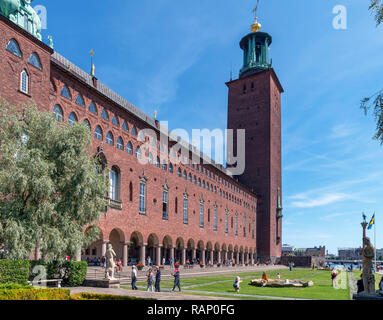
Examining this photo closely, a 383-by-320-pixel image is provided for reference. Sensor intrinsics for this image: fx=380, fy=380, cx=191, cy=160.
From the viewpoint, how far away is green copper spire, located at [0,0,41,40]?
23.0 meters

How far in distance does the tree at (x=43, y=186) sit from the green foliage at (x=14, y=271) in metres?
0.43

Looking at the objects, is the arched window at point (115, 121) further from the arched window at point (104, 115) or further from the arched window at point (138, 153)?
the arched window at point (138, 153)

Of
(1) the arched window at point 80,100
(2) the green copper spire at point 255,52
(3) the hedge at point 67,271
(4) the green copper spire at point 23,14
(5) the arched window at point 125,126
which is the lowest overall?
(3) the hedge at point 67,271

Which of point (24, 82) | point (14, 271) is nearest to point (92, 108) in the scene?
point (24, 82)

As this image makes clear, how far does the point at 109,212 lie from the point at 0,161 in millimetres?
14095

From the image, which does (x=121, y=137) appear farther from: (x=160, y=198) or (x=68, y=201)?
(x=68, y=201)

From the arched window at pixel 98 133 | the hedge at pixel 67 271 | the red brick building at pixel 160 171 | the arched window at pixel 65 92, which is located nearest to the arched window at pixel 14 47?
the red brick building at pixel 160 171

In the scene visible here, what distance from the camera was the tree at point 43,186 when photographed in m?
17.0

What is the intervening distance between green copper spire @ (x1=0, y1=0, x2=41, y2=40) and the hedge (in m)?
14.4

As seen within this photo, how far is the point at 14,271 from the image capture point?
52.5 feet

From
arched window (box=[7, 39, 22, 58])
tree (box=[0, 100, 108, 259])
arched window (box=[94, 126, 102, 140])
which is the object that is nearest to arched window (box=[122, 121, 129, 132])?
arched window (box=[94, 126, 102, 140])

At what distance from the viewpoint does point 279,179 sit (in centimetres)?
8256

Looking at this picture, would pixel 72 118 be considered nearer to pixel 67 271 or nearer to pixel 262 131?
pixel 67 271
